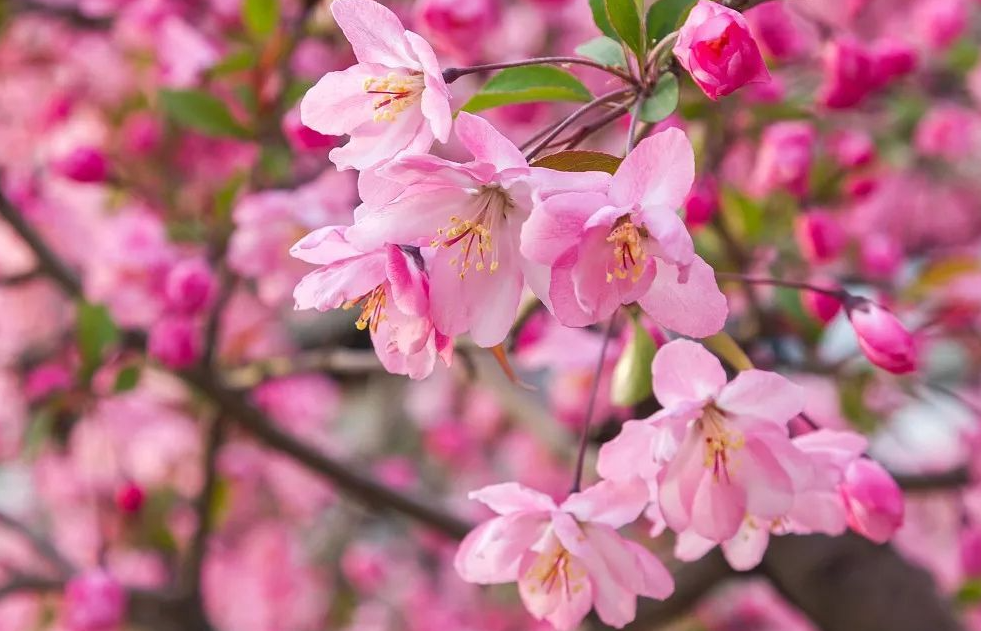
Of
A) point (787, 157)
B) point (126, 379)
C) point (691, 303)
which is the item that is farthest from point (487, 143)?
point (126, 379)

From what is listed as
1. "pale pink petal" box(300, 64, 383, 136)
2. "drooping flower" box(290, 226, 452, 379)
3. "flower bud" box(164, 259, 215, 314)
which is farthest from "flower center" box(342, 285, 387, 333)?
"flower bud" box(164, 259, 215, 314)

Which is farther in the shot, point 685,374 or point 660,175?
point 685,374

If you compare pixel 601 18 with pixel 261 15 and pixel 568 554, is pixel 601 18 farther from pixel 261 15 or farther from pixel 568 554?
pixel 261 15

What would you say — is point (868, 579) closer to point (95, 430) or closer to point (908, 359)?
point (908, 359)

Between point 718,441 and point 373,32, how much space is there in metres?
0.41

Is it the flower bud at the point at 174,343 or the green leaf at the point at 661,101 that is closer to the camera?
the green leaf at the point at 661,101

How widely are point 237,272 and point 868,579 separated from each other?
1147 millimetres

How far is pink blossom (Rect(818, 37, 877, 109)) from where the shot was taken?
0.95 meters

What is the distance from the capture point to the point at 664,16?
692mm

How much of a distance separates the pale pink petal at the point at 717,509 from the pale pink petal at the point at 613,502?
0.14 ft

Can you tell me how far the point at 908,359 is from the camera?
72cm

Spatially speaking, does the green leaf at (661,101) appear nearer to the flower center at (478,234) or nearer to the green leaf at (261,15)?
the flower center at (478,234)

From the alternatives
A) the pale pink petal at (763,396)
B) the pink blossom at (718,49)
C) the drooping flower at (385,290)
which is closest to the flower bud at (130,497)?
the drooping flower at (385,290)

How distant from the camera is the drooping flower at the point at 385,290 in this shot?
585 mm
